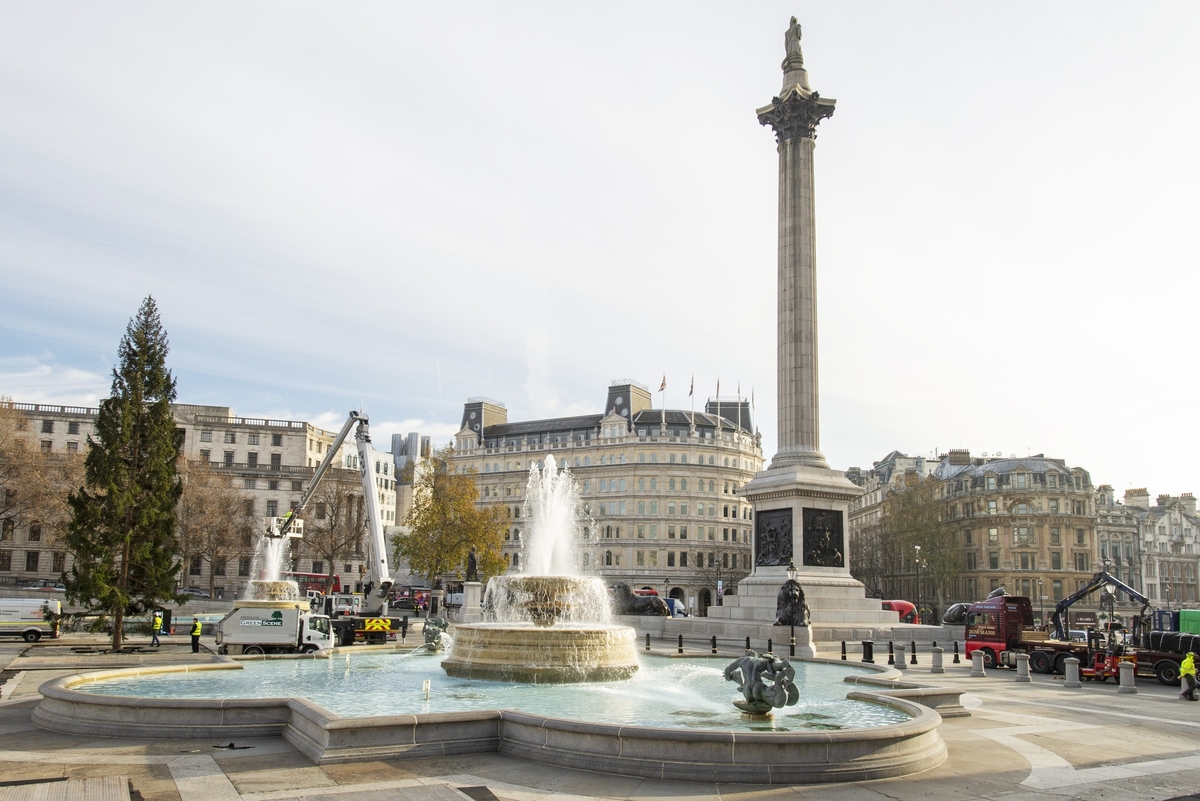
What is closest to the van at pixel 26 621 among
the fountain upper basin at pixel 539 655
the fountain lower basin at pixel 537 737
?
the fountain upper basin at pixel 539 655

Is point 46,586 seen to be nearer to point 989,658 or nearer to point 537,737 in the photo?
point 989,658

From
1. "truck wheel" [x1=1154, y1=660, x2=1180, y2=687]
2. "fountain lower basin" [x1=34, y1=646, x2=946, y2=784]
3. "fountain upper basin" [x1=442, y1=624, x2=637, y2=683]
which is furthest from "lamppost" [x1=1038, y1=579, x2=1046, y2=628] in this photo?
"fountain lower basin" [x1=34, y1=646, x2=946, y2=784]

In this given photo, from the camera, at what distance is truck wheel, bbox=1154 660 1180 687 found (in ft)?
87.1

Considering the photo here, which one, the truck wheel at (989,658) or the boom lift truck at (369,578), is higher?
the boom lift truck at (369,578)

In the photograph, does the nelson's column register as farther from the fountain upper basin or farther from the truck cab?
the fountain upper basin

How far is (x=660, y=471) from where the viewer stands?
328 feet

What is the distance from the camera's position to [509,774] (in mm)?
10938

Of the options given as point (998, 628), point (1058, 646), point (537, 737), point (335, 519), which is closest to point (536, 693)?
point (537, 737)

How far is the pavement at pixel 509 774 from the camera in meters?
9.86

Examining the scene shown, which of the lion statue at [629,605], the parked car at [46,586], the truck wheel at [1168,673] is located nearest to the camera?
the truck wheel at [1168,673]

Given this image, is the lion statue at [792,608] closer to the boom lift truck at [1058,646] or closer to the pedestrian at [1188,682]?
the boom lift truck at [1058,646]

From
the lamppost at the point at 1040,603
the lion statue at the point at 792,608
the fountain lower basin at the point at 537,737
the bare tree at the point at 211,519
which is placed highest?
the bare tree at the point at 211,519

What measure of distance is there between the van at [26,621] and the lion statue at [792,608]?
2742 cm

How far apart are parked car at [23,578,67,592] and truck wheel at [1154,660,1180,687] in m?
62.4
